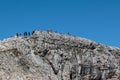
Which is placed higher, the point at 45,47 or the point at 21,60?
the point at 45,47

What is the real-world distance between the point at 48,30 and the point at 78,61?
1421 cm

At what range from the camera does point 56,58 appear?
417 ft

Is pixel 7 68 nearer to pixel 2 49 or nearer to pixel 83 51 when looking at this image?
pixel 2 49

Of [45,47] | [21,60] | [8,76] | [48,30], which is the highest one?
[48,30]

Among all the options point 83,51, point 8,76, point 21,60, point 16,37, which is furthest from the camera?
point 83,51

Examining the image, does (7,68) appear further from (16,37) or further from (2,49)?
(16,37)

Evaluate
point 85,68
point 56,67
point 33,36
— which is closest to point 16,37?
point 33,36

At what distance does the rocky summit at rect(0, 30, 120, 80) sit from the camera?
113906mm

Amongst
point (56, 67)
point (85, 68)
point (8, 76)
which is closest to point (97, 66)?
point (85, 68)

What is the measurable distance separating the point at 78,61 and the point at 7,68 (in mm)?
28575

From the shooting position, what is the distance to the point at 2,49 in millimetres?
116500

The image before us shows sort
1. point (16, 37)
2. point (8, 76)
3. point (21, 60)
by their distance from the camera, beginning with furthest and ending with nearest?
point (16, 37), point (21, 60), point (8, 76)

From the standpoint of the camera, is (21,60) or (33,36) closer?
(21,60)

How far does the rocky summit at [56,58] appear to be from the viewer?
374 feet
